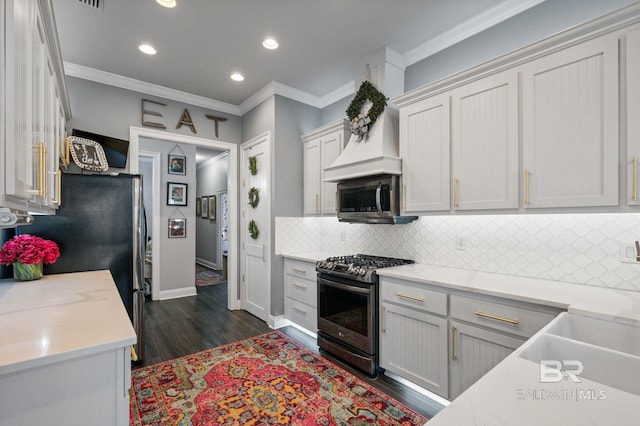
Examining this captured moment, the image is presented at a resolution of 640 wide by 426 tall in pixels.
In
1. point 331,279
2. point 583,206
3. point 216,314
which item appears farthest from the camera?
point 216,314

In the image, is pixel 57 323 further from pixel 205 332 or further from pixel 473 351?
pixel 205 332

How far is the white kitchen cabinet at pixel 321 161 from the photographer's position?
3506 millimetres

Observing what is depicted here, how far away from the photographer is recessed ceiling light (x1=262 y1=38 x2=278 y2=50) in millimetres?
2859

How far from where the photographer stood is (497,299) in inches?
74.1

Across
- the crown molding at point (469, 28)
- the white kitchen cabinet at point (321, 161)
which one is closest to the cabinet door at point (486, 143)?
the crown molding at point (469, 28)

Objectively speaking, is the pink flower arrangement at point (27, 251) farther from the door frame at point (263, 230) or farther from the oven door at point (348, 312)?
the oven door at point (348, 312)

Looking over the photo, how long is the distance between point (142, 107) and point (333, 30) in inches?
96.1

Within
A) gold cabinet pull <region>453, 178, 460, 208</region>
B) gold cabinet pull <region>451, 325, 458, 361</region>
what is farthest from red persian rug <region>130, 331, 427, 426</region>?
gold cabinet pull <region>453, 178, 460, 208</region>

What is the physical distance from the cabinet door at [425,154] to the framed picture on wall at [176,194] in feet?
13.4

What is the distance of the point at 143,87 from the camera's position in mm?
3664

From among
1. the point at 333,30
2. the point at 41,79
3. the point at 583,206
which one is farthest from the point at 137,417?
the point at 333,30

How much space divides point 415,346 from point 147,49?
3.53 m

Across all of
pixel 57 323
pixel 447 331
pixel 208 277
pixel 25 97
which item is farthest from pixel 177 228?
pixel 447 331

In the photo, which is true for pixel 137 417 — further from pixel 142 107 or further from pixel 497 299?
pixel 142 107
